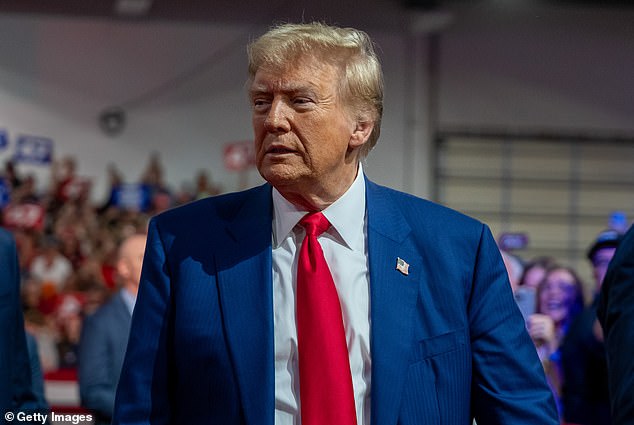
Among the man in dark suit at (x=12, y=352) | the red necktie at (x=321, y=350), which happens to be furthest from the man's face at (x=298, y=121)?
the man in dark suit at (x=12, y=352)

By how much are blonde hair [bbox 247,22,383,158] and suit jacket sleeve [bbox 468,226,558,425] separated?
0.49 metres

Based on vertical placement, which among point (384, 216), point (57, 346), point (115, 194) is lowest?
point (57, 346)

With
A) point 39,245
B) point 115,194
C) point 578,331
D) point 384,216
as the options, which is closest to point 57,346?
point 39,245

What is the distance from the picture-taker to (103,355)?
5941 mm

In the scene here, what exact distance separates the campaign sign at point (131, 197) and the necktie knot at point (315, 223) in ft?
37.0

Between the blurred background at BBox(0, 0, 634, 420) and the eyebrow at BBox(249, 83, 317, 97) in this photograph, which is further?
the blurred background at BBox(0, 0, 634, 420)

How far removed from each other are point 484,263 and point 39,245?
426 inches

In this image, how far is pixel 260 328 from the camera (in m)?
2.65

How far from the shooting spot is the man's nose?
2.65 m

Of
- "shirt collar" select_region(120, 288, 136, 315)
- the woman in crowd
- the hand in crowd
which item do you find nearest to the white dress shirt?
the hand in crowd

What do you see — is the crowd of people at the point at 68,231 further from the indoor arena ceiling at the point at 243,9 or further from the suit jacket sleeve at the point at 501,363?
the suit jacket sleeve at the point at 501,363

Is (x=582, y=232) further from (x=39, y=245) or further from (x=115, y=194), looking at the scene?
(x=39, y=245)

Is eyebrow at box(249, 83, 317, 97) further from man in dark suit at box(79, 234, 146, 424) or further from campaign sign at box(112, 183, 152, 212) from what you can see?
campaign sign at box(112, 183, 152, 212)

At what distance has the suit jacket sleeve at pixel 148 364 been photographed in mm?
2668
